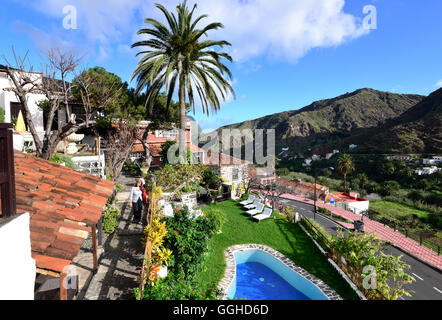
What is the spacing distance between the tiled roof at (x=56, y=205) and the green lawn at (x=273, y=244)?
549cm

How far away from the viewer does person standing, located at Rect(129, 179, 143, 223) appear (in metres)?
9.46

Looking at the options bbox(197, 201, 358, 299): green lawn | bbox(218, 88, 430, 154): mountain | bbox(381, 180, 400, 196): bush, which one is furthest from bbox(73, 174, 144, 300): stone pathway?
bbox(218, 88, 430, 154): mountain

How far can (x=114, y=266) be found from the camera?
6680 millimetres

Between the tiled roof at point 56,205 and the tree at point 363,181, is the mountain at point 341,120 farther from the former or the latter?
the tiled roof at point 56,205

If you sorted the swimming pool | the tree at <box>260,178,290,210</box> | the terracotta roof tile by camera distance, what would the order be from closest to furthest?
1. the terracotta roof tile
2. the swimming pool
3. the tree at <box>260,178,290,210</box>

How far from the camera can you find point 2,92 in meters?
19.2

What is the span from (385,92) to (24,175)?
151 m

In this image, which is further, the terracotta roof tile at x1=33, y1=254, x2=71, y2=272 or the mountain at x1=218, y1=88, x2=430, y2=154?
the mountain at x1=218, y1=88, x2=430, y2=154

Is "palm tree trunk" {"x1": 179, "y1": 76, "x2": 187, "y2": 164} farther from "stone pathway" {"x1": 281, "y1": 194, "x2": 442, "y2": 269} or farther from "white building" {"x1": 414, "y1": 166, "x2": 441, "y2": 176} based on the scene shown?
"white building" {"x1": 414, "y1": 166, "x2": 441, "y2": 176}

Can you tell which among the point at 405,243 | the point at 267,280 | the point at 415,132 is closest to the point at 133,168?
the point at 267,280

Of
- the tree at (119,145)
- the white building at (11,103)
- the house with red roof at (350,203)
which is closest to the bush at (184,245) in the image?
the tree at (119,145)

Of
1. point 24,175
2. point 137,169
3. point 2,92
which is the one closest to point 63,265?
point 24,175

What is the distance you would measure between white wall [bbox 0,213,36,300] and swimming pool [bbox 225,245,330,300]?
713cm
